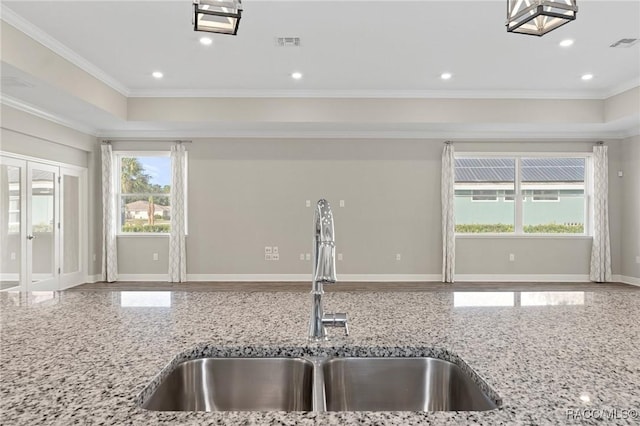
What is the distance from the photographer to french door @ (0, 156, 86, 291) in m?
4.77

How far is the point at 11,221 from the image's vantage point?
482 cm

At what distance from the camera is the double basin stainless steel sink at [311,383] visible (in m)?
0.97

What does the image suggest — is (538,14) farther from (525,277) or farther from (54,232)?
(54,232)

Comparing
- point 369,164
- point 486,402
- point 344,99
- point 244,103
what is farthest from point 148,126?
point 486,402

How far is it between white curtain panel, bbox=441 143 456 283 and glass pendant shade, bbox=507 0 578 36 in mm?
4884

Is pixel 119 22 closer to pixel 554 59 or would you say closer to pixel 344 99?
pixel 344 99

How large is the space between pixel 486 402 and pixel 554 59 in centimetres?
496

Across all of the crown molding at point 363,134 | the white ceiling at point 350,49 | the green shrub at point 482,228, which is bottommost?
the green shrub at point 482,228

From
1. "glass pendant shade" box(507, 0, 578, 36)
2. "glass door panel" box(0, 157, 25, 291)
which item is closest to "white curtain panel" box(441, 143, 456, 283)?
"glass pendant shade" box(507, 0, 578, 36)

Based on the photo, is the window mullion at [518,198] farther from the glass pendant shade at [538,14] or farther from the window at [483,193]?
the glass pendant shade at [538,14]

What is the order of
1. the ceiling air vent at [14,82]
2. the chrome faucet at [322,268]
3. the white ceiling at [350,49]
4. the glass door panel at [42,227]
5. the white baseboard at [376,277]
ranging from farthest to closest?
the white baseboard at [376,277] → the glass door panel at [42,227] → the ceiling air vent at [14,82] → the white ceiling at [350,49] → the chrome faucet at [322,268]

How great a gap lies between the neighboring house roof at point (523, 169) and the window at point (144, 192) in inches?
205

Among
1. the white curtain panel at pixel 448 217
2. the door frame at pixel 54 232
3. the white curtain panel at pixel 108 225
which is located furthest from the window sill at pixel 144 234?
the white curtain panel at pixel 448 217

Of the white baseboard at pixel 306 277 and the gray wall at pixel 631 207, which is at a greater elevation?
the gray wall at pixel 631 207
